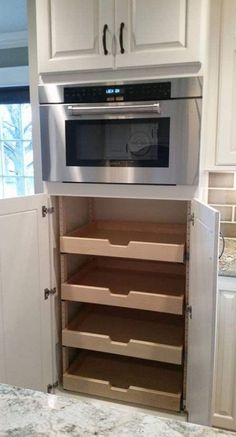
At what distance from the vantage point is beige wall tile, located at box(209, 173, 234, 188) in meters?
2.06

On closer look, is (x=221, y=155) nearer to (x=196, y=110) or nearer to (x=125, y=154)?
(x=196, y=110)

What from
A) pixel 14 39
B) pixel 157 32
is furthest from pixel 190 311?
pixel 14 39

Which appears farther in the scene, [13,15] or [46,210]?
[13,15]

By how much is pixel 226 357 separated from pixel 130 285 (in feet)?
2.27

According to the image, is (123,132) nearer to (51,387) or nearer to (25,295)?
(25,295)

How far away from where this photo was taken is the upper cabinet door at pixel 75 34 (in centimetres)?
151

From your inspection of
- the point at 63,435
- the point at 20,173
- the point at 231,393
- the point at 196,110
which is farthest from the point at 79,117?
the point at 20,173

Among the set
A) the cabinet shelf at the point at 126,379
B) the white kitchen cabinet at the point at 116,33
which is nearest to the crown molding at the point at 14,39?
the white kitchen cabinet at the point at 116,33

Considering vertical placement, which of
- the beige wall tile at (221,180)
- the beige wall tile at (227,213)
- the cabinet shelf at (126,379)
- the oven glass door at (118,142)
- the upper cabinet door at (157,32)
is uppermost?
the upper cabinet door at (157,32)

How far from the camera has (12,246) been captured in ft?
4.89

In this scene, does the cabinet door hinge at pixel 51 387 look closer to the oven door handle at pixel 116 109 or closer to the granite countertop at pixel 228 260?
the granite countertop at pixel 228 260

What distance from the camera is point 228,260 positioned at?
170 centimetres

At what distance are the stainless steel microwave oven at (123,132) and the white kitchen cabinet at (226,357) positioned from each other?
539 mm

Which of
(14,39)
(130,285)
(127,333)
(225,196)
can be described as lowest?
(127,333)
